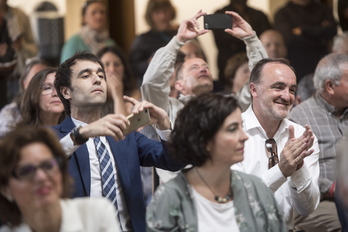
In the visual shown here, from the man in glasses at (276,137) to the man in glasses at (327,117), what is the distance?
59 centimetres

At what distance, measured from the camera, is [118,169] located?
377 cm

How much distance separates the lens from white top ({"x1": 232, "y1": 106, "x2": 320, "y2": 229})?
3811 millimetres

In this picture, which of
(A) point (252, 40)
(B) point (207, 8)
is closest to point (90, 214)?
(A) point (252, 40)

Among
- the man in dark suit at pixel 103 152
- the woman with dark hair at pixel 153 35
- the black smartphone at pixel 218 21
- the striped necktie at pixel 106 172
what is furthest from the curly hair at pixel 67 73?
the woman with dark hair at pixel 153 35

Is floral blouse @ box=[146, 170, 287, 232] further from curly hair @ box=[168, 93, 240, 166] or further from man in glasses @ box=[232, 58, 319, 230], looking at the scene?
man in glasses @ box=[232, 58, 319, 230]

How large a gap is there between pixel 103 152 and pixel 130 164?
14 centimetres

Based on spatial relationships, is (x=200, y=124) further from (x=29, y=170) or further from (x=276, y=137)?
(x=276, y=137)

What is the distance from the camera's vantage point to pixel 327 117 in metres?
4.86

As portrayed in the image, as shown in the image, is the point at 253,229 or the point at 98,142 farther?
the point at 98,142

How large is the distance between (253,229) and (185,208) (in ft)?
0.94

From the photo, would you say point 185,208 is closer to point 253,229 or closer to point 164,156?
point 253,229

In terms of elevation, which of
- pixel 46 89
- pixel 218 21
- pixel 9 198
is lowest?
pixel 46 89

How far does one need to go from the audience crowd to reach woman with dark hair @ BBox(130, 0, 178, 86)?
24.1 inches

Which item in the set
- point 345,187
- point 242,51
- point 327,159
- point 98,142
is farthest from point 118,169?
point 242,51
